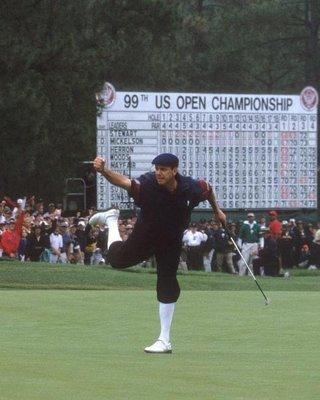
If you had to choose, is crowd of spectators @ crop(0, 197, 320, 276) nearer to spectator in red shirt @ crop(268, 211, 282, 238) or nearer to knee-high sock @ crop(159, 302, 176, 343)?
spectator in red shirt @ crop(268, 211, 282, 238)

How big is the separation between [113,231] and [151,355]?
6.45 feet

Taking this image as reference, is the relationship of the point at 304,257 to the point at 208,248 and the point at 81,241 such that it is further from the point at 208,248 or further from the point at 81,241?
the point at 81,241

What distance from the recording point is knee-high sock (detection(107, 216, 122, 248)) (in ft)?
45.1

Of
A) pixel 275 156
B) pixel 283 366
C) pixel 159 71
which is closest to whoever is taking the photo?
pixel 283 366

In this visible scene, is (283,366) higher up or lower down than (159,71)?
lower down

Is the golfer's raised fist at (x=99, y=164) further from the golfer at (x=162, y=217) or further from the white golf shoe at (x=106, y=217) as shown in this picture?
the white golf shoe at (x=106, y=217)

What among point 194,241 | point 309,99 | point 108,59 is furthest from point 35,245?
point 108,59

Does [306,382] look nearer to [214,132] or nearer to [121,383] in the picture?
[121,383]

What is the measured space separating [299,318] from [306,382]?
22.3 ft

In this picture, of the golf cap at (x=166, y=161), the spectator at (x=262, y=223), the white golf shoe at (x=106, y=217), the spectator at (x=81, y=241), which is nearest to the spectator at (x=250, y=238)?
the spectator at (x=262, y=223)

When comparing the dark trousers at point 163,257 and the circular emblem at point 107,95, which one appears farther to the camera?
the circular emblem at point 107,95

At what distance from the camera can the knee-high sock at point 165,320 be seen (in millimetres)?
12758

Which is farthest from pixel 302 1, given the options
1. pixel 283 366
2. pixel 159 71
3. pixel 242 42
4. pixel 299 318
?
pixel 283 366

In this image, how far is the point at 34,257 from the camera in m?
37.0
